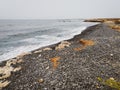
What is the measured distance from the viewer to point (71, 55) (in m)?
15.6

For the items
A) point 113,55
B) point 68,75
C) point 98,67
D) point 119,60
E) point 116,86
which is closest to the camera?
point 116,86

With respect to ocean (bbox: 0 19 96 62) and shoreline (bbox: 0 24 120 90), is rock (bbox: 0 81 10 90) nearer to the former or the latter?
shoreline (bbox: 0 24 120 90)

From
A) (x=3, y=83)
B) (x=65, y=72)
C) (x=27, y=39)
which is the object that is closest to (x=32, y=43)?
(x=27, y=39)

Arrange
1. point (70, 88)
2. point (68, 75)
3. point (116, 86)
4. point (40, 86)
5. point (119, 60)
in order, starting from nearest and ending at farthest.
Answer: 1. point (116, 86)
2. point (70, 88)
3. point (40, 86)
4. point (68, 75)
5. point (119, 60)

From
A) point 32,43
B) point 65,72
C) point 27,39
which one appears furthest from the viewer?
point 27,39

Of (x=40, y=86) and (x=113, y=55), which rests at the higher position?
(x=113, y=55)

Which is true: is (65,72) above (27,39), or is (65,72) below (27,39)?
above

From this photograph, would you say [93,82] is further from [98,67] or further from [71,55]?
[71,55]

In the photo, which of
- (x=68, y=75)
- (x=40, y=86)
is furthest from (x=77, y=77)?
(x=40, y=86)

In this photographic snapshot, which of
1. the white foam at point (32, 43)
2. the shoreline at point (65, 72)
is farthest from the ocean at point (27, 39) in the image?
the shoreline at point (65, 72)

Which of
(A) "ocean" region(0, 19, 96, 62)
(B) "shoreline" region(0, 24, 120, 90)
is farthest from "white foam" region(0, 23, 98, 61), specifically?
(B) "shoreline" region(0, 24, 120, 90)

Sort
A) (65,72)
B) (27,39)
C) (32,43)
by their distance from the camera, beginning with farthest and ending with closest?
(27,39)
(32,43)
(65,72)

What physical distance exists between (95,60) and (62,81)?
172 inches

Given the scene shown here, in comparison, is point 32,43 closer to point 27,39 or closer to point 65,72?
point 27,39
